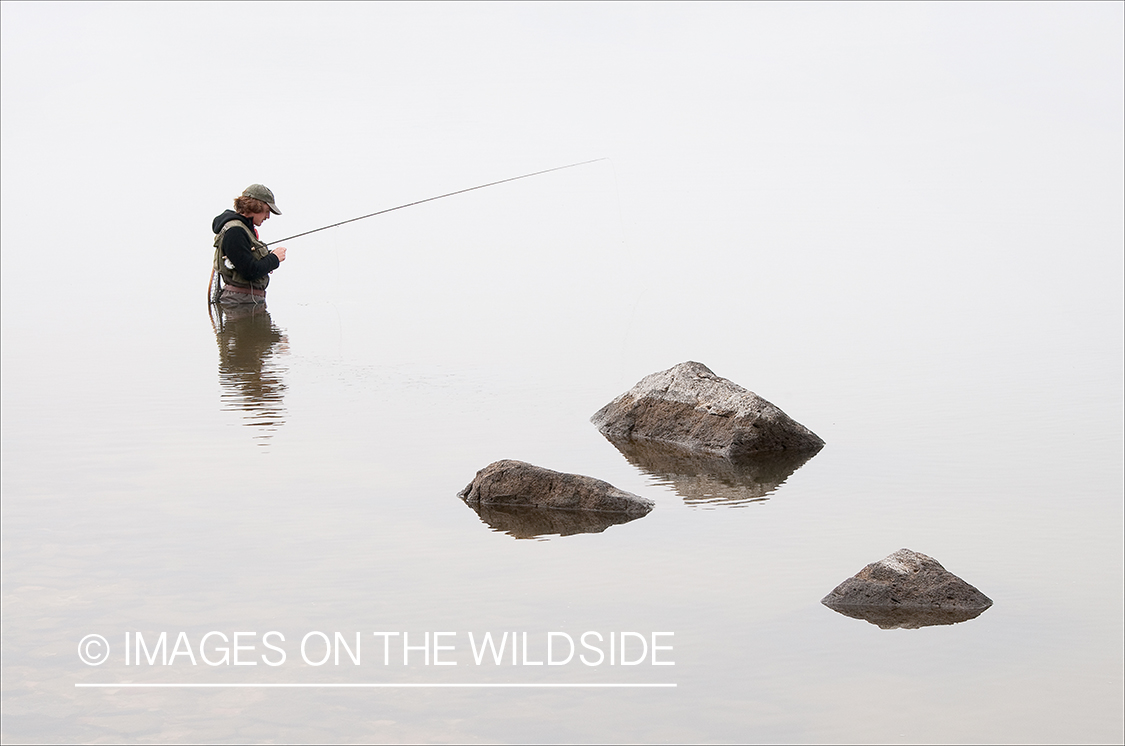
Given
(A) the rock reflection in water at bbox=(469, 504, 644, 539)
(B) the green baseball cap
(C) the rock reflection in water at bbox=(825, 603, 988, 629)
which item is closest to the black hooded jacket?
(B) the green baseball cap

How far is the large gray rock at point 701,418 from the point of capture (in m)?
9.45

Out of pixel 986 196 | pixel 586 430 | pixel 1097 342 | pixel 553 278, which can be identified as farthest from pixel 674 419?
pixel 986 196

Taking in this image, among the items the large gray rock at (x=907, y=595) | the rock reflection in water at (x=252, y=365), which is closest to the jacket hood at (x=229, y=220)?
the rock reflection in water at (x=252, y=365)

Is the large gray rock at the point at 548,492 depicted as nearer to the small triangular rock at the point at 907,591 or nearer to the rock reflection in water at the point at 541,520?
the rock reflection in water at the point at 541,520

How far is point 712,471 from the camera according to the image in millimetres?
9062

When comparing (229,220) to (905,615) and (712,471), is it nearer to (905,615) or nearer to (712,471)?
(712,471)

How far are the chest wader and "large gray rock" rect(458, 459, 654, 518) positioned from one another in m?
7.77

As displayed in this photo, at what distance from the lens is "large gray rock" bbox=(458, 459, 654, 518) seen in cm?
808

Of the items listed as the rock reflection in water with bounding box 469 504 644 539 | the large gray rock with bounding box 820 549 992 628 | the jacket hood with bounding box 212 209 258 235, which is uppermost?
the jacket hood with bounding box 212 209 258 235

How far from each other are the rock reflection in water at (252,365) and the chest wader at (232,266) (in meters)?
0.33

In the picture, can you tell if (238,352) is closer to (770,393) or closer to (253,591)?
(770,393)

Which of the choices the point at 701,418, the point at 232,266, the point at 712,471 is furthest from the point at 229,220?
the point at 712,471

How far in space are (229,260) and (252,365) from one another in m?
2.99

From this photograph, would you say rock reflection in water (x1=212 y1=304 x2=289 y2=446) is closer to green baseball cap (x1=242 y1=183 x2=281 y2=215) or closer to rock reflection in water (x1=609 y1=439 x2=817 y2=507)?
green baseball cap (x1=242 y1=183 x2=281 y2=215)
